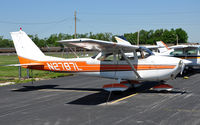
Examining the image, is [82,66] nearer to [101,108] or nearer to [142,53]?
[142,53]

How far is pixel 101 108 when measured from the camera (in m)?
7.96

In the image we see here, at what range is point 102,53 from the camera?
34.5ft

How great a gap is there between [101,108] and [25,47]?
20.6 feet

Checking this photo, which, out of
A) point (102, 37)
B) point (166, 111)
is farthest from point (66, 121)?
point (102, 37)

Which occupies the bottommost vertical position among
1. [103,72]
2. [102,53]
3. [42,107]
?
[42,107]

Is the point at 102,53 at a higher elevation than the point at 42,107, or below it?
higher

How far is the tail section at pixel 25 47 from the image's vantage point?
39.6ft

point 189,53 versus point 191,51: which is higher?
point 191,51

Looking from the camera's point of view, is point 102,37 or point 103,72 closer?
point 103,72

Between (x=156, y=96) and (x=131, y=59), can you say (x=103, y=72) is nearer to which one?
(x=131, y=59)

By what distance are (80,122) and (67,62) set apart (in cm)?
517

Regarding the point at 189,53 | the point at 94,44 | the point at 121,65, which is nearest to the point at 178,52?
the point at 189,53

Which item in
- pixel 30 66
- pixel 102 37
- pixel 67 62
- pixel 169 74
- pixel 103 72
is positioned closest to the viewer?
pixel 169 74

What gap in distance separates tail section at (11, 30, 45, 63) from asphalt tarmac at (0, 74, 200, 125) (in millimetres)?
2003
